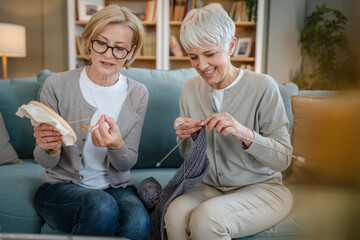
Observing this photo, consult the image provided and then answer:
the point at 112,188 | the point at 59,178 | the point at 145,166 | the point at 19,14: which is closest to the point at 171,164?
the point at 145,166

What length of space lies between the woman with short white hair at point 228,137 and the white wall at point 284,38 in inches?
108

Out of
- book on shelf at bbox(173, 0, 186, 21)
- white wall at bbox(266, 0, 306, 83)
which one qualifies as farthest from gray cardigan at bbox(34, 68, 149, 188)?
white wall at bbox(266, 0, 306, 83)

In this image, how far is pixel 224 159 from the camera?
1.37 m

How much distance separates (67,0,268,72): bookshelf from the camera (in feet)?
12.2

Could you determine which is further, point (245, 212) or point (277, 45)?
point (277, 45)

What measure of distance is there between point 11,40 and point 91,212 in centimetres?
289

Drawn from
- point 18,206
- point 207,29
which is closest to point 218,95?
point 207,29

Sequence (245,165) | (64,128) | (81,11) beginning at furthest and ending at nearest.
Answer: (81,11) → (245,165) → (64,128)

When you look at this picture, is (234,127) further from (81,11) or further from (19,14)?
(19,14)

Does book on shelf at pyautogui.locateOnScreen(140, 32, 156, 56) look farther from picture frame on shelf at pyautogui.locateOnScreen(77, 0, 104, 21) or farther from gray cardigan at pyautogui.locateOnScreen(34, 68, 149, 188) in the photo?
gray cardigan at pyautogui.locateOnScreen(34, 68, 149, 188)

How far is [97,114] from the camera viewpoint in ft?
4.59

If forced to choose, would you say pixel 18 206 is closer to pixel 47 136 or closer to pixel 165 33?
pixel 47 136

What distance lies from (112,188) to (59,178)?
22cm

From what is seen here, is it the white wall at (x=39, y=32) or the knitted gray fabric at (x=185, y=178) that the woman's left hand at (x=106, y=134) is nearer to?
the knitted gray fabric at (x=185, y=178)
